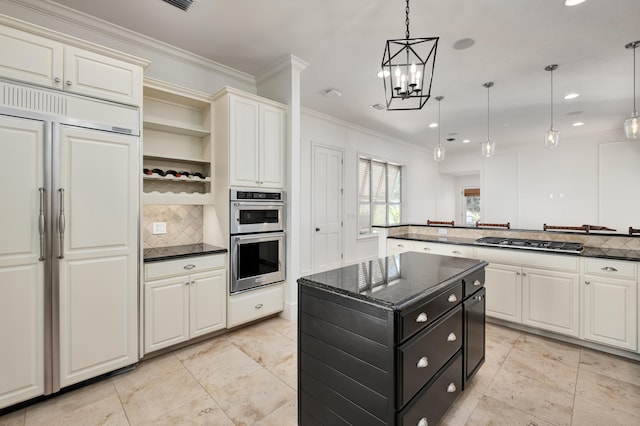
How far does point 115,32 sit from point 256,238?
2333mm

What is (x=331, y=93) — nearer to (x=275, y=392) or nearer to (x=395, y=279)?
(x=395, y=279)

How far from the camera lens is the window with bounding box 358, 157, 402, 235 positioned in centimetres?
619

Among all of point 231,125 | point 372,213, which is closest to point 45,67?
point 231,125

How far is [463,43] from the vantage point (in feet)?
9.39

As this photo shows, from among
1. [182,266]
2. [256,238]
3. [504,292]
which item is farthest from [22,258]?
[504,292]

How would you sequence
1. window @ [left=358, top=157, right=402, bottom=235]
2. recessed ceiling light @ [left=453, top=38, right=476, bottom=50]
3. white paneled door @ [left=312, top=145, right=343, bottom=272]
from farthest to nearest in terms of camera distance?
window @ [left=358, top=157, right=402, bottom=235], white paneled door @ [left=312, top=145, right=343, bottom=272], recessed ceiling light @ [left=453, top=38, right=476, bottom=50]

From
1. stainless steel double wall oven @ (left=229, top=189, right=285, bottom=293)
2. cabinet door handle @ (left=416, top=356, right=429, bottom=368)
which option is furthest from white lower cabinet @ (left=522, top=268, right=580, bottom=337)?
stainless steel double wall oven @ (left=229, top=189, right=285, bottom=293)

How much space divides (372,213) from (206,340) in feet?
14.5

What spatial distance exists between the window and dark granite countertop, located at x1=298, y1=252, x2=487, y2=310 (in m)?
3.91

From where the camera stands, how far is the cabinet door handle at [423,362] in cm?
143

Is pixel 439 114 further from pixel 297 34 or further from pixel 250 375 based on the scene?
pixel 250 375

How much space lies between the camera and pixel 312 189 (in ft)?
16.3

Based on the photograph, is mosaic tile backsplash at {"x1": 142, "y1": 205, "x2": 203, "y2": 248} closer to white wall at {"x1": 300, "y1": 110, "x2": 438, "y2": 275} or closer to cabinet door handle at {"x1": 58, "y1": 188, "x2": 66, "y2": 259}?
cabinet door handle at {"x1": 58, "y1": 188, "x2": 66, "y2": 259}

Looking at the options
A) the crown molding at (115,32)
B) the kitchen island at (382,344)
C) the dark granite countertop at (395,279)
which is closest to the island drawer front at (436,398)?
the kitchen island at (382,344)
